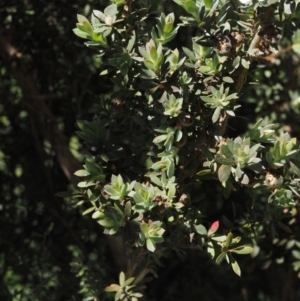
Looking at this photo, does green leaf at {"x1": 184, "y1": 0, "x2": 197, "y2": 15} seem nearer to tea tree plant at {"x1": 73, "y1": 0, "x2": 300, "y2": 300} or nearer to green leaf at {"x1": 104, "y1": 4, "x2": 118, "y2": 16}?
tea tree plant at {"x1": 73, "y1": 0, "x2": 300, "y2": 300}

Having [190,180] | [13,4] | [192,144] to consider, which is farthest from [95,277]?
[13,4]

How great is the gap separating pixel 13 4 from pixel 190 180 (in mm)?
1118

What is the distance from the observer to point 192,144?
2.17 m

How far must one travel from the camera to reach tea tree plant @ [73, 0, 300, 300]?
204 centimetres

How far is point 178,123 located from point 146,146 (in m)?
0.22

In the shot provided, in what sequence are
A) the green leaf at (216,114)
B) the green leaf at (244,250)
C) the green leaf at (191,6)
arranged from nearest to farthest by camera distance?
1. the green leaf at (191,6)
2. the green leaf at (216,114)
3. the green leaf at (244,250)

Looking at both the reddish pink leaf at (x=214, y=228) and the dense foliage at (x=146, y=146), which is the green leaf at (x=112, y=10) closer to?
the dense foliage at (x=146, y=146)

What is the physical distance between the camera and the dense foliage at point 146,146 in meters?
2.08

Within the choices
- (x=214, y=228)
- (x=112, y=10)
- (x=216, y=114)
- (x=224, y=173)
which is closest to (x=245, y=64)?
(x=216, y=114)

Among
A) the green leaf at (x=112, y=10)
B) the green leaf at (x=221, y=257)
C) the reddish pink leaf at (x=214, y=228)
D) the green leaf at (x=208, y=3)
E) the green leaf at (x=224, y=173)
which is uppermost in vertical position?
the green leaf at (x=208, y=3)

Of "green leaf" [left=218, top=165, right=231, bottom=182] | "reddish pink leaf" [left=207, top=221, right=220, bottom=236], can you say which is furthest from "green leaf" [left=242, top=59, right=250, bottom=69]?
"reddish pink leaf" [left=207, top=221, right=220, bottom=236]

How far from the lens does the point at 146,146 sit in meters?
2.30

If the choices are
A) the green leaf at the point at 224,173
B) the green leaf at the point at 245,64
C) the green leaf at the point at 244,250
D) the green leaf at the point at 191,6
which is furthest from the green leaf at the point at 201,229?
the green leaf at the point at 191,6

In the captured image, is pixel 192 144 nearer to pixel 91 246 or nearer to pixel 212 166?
pixel 212 166
